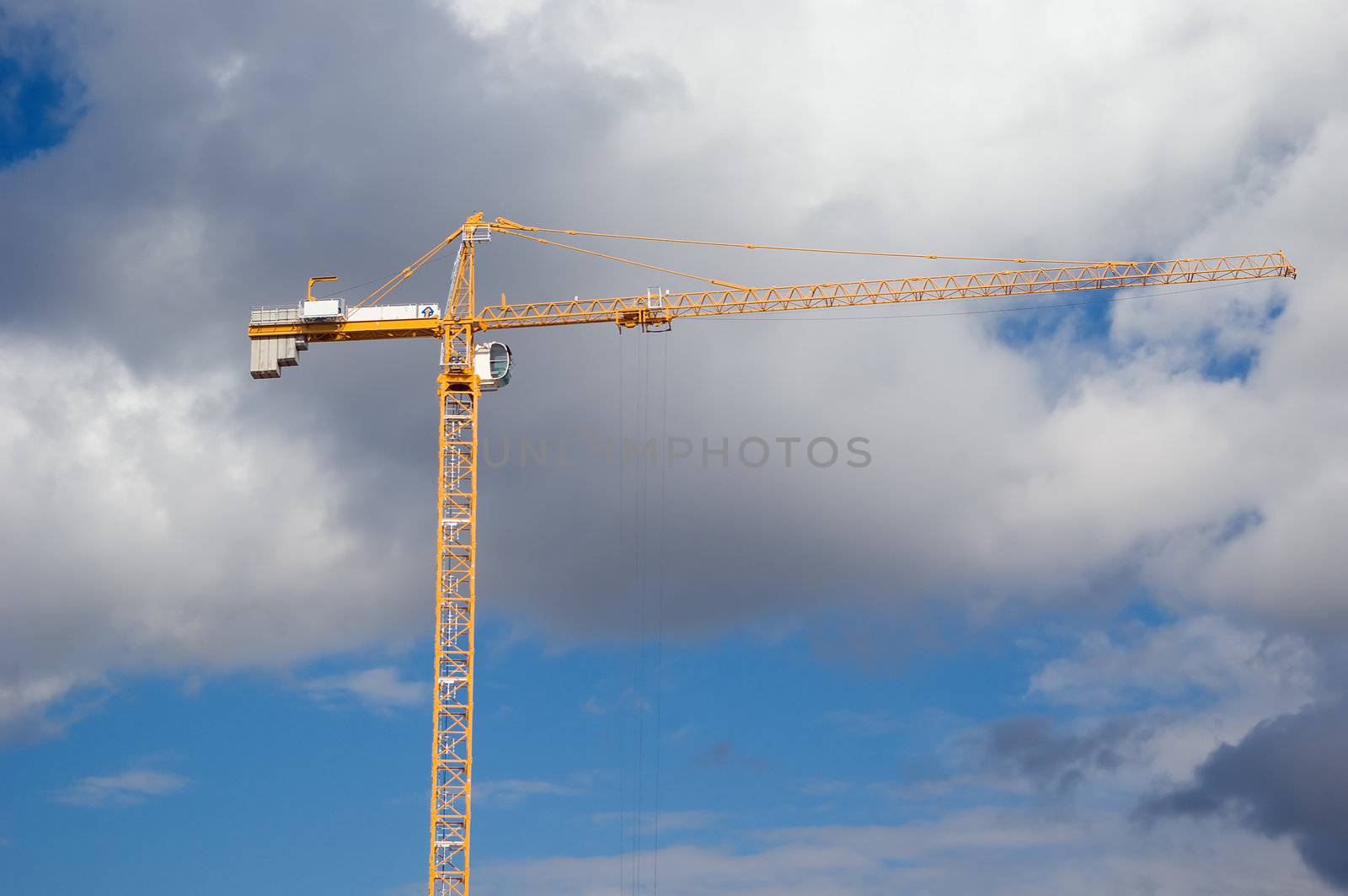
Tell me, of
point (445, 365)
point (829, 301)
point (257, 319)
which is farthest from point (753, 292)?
point (257, 319)

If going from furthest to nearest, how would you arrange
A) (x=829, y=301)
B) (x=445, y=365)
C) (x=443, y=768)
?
(x=829, y=301) < (x=445, y=365) < (x=443, y=768)

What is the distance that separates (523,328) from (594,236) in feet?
46.6

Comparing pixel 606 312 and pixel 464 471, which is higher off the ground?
pixel 606 312

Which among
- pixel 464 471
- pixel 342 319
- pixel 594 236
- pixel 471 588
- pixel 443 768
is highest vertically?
pixel 594 236

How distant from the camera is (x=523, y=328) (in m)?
167

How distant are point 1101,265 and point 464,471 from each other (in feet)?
203

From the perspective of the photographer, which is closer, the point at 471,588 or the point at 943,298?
the point at 471,588

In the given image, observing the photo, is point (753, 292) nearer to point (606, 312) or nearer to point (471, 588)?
point (606, 312)

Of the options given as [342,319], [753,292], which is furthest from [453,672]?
[753,292]

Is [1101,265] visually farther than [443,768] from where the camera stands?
Yes

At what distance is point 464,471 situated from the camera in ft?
513

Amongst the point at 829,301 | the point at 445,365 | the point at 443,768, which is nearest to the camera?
the point at 443,768

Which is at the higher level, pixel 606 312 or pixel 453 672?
pixel 606 312

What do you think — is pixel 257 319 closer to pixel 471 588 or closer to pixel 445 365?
pixel 445 365
